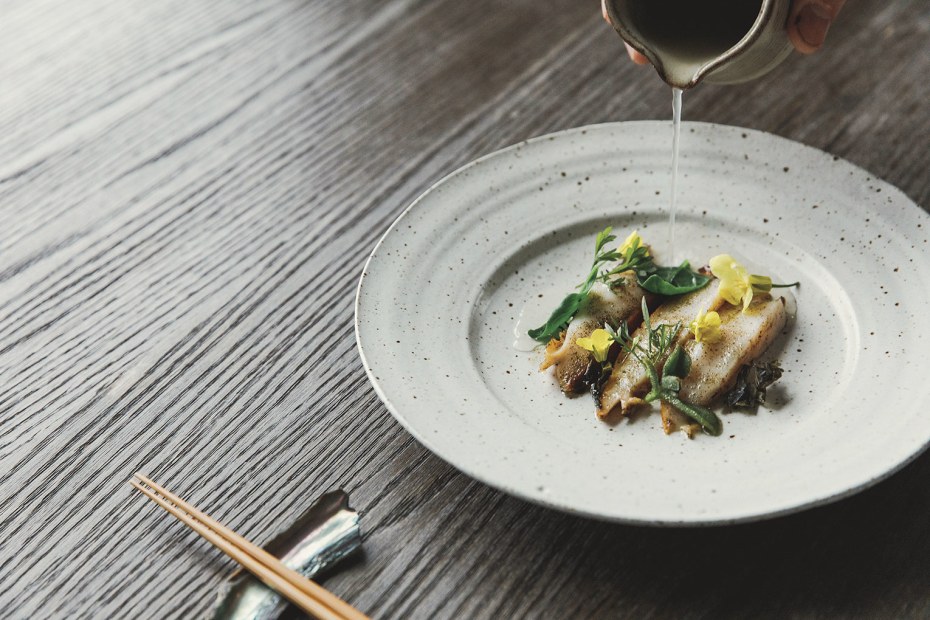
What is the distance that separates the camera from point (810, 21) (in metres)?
1.37

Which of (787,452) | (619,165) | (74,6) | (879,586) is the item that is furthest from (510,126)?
(74,6)

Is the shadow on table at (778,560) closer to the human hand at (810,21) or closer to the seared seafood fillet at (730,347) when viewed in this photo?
the seared seafood fillet at (730,347)

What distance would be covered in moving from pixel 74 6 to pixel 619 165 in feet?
5.75

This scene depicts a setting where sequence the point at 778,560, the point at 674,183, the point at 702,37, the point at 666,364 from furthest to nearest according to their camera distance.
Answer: the point at 674,183 → the point at 702,37 → the point at 666,364 → the point at 778,560

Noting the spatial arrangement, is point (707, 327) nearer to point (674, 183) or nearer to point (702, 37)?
point (674, 183)

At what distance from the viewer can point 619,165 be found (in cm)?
164

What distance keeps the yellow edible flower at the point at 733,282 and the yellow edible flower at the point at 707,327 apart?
0.19 ft

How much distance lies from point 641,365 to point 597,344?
0.07 m

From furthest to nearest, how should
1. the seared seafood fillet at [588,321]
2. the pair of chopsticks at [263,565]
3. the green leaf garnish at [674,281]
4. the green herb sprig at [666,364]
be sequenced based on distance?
the green leaf garnish at [674,281] → the seared seafood fillet at [588,321] → the green herb sprig at [666,364] → the pair of chopsticks at [263,565]

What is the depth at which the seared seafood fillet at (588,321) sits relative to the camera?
1330mm

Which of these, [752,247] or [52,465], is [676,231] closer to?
[752,247]

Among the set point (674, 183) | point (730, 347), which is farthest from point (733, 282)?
point (674, 183)

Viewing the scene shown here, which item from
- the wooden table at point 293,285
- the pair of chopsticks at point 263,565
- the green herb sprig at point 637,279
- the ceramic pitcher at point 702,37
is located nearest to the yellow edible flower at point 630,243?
the green herb sprig at point 637,279

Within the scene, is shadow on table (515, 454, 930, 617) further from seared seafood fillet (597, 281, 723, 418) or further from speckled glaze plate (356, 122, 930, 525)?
seared seafood fillet (597, 281, 723, 418)
